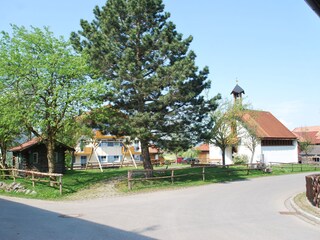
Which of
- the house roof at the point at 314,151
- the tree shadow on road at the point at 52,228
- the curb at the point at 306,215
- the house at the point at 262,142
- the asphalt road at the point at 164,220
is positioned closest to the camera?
the tree shadow on road at the point at 52,228

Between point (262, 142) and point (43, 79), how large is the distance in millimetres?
34209

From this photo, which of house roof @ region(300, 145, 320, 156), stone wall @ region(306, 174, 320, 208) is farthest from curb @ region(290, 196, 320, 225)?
house roof @ region(300, 145, 320, 156)

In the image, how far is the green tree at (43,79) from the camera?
21.9 metres

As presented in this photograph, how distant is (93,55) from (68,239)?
17.1 metres

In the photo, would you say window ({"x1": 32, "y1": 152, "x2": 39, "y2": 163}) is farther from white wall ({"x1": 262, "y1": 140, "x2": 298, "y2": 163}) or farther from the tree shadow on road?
white wall ({"x1": 262, "y1": 140, "x2": 298, "y2": 163})

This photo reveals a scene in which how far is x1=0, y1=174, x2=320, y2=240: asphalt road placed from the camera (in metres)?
9.28

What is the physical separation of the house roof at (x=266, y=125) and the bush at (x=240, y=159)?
369 centimetres

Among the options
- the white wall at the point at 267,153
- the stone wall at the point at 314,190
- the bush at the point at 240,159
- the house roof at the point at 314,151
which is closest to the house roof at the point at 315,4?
the stone wall at the point at 314,190

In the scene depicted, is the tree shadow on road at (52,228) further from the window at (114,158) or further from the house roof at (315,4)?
the window at (114,158)

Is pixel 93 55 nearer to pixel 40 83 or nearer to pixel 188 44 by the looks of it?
pixel 40 83

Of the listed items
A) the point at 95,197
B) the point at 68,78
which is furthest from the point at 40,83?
the point at 95,197

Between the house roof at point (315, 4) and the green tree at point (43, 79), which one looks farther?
the green tree at point (43, 79)

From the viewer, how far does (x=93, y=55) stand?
78.4ft

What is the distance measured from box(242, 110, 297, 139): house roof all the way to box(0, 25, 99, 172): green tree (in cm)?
2644
